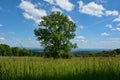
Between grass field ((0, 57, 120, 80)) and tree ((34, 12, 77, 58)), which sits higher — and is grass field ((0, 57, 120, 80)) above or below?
below

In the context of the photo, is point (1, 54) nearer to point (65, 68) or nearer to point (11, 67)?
point (11, 67)

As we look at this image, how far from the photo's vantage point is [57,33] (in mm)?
59625

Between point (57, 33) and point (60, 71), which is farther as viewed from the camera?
point (57, 33)

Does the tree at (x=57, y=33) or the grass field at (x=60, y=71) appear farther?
the tree at (x=57, y=33)

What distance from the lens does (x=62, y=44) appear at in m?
61.1

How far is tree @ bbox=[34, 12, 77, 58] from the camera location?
59.3m

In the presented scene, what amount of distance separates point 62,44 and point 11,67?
52.9 metres

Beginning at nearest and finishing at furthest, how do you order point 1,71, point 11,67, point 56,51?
point 1,71 → point 11,67 → point 56,51

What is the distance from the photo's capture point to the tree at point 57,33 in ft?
194

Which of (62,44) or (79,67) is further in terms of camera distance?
(62,44)

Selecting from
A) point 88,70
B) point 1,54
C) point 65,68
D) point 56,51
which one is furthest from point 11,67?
point 56,51

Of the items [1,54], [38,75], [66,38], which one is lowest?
[38,75]

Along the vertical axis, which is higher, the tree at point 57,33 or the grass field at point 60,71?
the tree at point 57,33

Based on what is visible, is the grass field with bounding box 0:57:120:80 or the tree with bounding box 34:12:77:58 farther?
the tree with bounding box 34:12:77:58
